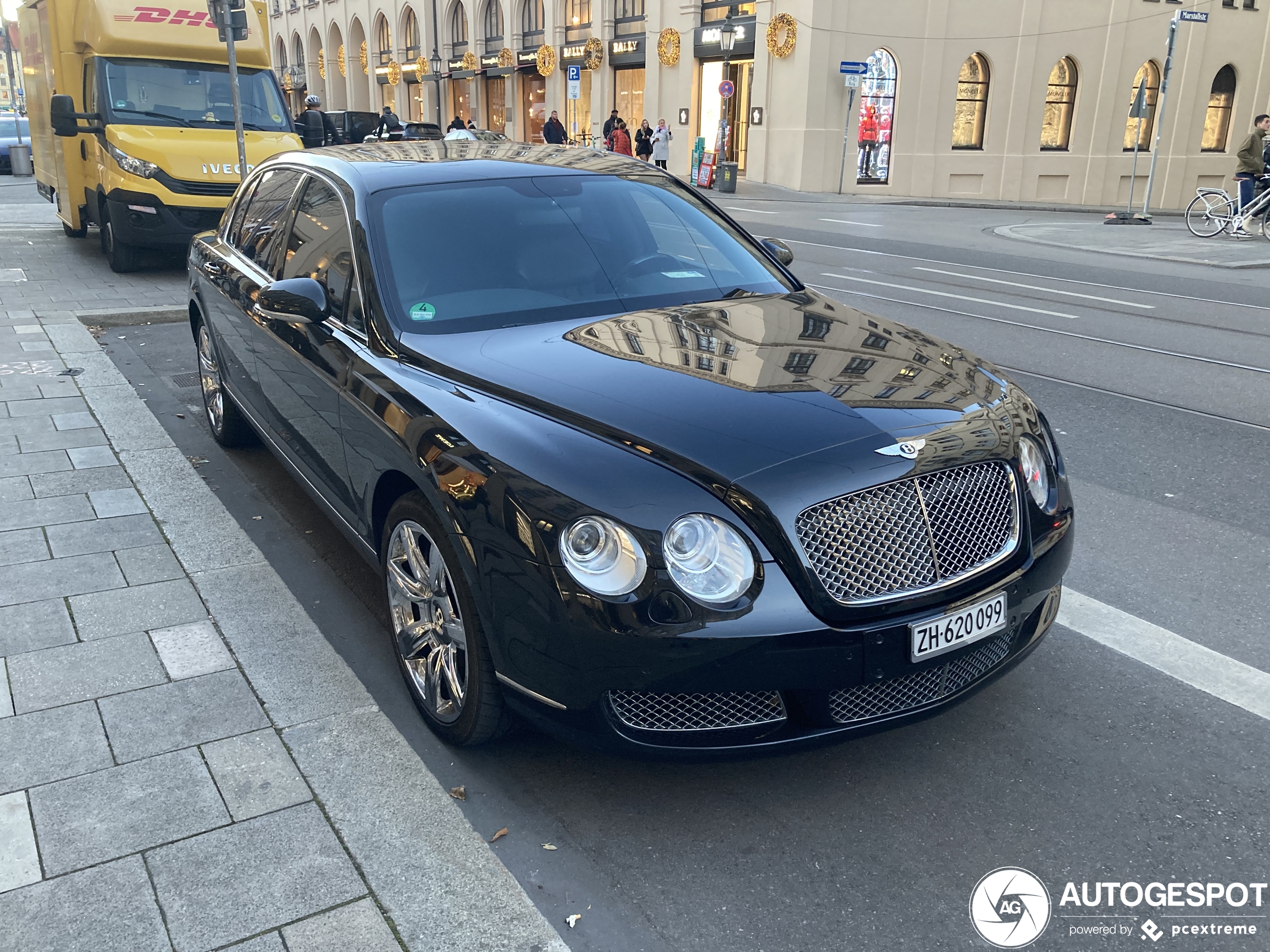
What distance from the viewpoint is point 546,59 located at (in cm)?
4044

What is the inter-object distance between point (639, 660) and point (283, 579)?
2321 mm

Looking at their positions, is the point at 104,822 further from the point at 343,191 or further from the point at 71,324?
the point at 71,324

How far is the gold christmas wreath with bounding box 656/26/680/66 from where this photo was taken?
113 feet

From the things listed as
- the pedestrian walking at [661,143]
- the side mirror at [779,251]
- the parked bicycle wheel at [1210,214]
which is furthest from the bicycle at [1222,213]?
the side mirror at [779,251]

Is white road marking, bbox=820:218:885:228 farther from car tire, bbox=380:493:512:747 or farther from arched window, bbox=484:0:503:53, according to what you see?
arched window, bbox=484:0:503:53

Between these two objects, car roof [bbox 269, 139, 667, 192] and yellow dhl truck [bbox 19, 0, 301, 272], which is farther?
yellow dhl truck [bbox 19, 0, 301, 272]

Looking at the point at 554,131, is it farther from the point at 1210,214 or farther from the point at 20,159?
the point at 1210,214

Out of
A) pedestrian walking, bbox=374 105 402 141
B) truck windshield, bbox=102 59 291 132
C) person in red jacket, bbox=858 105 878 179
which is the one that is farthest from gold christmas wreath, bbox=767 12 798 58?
truck windshield, bbox=102 59 291 132

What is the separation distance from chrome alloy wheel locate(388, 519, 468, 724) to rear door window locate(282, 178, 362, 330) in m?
0.89

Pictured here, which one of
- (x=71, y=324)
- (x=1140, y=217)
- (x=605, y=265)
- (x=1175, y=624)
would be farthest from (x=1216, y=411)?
(x=1140, y=217)

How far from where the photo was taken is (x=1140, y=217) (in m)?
23.1

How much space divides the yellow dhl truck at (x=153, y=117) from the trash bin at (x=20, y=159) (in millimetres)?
17322

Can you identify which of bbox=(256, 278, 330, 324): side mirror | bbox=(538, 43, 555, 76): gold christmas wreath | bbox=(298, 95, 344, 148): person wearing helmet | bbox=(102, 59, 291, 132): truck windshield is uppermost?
bbox=(538, 43, 555, 76): gold christmas wreath

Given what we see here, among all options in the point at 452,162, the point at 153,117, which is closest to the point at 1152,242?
the point at 153,117
